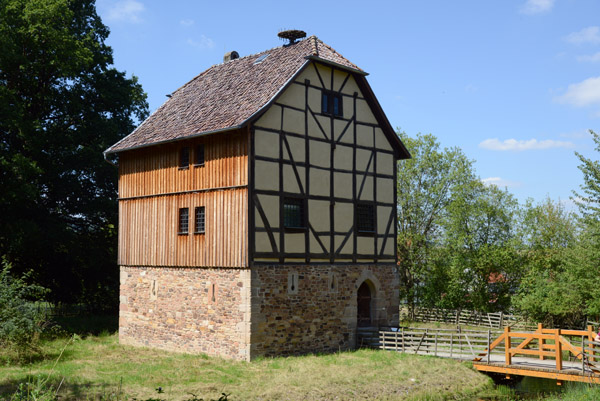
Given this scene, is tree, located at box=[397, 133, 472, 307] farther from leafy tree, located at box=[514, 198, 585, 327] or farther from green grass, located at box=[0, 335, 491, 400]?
green grass, located at box=[0, 335, 491, 400]

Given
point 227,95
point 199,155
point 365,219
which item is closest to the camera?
point 199,155

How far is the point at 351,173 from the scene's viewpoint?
2259cm

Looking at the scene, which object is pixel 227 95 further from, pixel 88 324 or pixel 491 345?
pixel 88 324

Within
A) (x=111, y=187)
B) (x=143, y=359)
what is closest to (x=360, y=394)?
(x=143, y=359)

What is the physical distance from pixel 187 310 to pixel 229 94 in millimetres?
7529

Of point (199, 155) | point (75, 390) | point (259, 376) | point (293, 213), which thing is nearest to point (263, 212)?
point (293, 213)

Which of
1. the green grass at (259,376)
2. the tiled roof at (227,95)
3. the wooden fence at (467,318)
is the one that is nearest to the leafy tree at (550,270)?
the wooden fence at (467,318)

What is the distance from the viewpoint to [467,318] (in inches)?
1305

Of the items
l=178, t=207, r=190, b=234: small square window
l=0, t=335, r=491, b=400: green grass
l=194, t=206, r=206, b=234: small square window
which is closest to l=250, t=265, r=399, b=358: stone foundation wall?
l=0, t=335, r=491, b=400: green grass

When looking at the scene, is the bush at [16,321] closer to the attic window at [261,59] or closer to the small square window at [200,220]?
the small square window at [200,220]

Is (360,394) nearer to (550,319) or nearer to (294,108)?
(294,108)

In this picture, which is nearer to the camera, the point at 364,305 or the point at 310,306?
the point at 310,306

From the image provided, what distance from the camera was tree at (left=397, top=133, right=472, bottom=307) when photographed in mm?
35812

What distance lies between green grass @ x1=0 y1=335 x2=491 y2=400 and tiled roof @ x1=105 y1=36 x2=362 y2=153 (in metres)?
7.12
